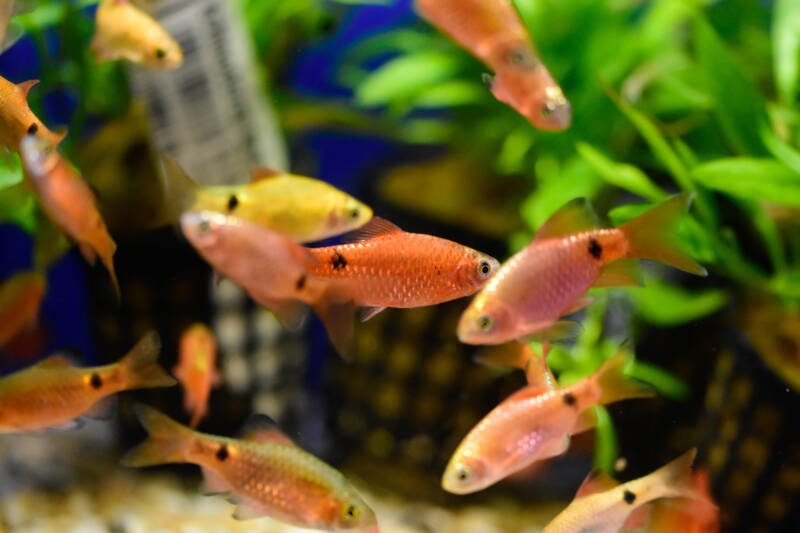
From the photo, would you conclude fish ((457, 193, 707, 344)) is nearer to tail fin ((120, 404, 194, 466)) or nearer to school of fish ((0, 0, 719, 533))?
school of fish ((0, 0, 719, 533))

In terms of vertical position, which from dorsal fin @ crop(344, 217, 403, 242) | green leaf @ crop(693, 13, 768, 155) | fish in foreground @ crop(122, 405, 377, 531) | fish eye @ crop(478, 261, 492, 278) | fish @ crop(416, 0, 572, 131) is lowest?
fish in foreground @ crop(122, 405, 377, 531)

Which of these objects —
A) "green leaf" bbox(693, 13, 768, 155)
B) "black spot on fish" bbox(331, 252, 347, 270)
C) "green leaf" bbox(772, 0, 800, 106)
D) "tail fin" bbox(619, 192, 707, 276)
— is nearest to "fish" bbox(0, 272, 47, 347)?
"black spot on fish" bbox(331, 252, 347, 270)

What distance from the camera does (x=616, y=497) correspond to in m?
0.74

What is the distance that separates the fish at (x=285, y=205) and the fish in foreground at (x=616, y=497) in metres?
0.39

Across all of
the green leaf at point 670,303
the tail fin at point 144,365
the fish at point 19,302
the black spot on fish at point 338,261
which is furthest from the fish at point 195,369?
the green leaf at point 670,303

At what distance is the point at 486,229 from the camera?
58.2 inches

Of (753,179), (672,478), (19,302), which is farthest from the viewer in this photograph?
(19,302)

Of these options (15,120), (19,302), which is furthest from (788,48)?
(19,302)

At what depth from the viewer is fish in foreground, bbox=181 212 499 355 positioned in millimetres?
651

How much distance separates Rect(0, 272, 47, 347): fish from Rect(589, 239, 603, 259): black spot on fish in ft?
3.11

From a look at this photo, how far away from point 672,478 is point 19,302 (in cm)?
104

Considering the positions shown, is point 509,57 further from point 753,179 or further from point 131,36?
point 753,179

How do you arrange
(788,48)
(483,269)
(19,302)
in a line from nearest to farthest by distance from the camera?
(483,269) < (19,302) < (788,48)

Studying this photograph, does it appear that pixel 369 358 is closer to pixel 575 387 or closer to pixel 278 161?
pixel 278 161
